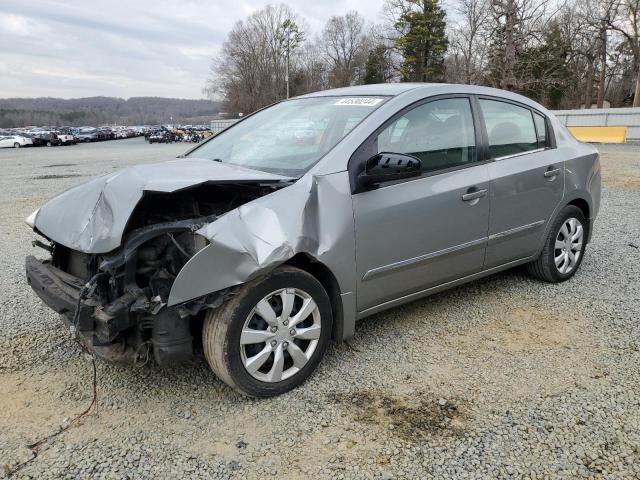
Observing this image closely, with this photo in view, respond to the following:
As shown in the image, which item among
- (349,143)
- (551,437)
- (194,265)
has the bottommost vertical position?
(551,437)

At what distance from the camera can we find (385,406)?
2.77 metres

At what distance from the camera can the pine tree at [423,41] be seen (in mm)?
51031

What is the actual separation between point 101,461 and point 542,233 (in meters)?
3.58

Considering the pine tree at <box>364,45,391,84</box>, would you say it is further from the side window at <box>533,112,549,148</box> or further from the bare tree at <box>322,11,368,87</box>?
the side window at <box>533,112,549,148</box>

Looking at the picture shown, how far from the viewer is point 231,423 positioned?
8.70 feet

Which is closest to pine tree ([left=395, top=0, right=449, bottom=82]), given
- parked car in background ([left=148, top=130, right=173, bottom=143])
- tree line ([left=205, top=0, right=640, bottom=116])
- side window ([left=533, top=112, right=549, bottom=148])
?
tree line ([left=205, top=0, right=640, bottom=116])

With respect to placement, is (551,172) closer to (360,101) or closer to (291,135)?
(360,101)

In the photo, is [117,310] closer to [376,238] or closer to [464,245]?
[376,238]

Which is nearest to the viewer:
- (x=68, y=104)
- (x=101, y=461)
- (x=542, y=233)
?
(x=101, y=461)

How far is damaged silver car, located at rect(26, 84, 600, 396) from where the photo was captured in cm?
260

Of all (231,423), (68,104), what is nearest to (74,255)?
(231,423)

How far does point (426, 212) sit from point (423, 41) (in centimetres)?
5394

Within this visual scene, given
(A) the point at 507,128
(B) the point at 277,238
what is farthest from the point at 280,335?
(A) the point at 507,128

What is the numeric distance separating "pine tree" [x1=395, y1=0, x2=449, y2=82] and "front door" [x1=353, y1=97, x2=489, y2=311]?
5141 centimetres
